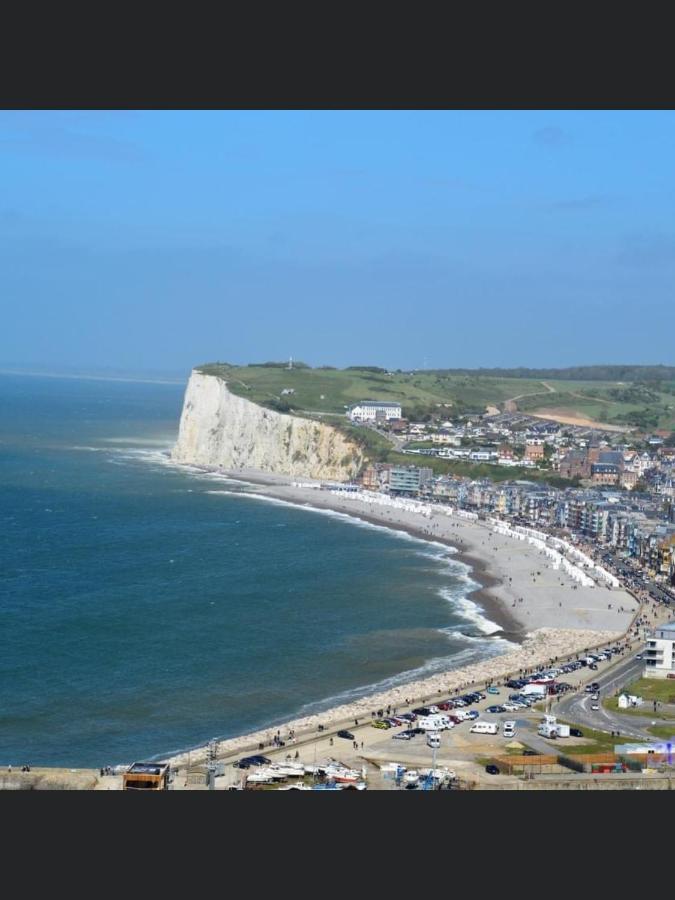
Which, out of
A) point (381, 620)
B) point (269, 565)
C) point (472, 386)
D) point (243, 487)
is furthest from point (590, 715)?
point (472, 386)

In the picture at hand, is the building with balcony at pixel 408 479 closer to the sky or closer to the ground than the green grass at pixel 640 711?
closer to the sky

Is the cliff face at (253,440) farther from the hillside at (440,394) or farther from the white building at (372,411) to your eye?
the white building at (372,411)

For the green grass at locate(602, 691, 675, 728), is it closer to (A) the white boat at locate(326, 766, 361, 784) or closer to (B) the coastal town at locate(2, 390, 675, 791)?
(B) the coastal town at locate(2, 390, 675, 791)

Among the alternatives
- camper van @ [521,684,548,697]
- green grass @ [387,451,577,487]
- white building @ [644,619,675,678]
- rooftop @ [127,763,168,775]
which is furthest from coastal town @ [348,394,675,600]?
rooftop @ [127,763,168,775]

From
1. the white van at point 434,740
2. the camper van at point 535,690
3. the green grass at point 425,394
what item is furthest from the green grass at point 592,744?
the green grass at point 425,394

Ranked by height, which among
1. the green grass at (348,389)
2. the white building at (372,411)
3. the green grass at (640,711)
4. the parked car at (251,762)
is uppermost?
the green grass at (348,389)

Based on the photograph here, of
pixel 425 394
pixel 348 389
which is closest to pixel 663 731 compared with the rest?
pixel 348 389

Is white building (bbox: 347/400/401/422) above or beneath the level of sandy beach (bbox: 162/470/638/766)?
above
